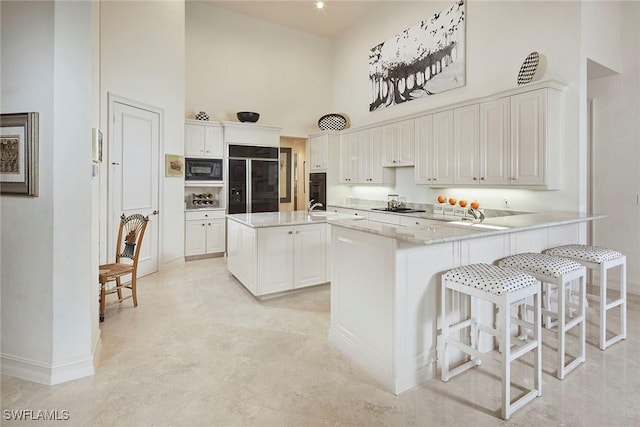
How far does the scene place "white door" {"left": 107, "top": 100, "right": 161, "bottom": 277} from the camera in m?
4.12

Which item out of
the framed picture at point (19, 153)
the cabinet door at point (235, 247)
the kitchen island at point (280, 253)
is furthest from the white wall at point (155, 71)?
the framed picture at point (19, 153)

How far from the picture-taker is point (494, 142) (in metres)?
3.76

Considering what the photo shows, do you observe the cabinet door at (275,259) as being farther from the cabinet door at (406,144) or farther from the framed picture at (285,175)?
the framed picture at (285,175)

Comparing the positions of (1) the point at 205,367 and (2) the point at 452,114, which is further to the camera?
(2) the point at 452,114

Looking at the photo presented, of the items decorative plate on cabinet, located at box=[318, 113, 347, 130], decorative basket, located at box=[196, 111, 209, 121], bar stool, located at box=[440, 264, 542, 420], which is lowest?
bar stool, located at box=[440, 264, 542, 420]

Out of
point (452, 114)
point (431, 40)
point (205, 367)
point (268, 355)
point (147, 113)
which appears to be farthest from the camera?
point (431, 40)

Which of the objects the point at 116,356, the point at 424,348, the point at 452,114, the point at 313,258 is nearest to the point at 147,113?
the point at 313,258

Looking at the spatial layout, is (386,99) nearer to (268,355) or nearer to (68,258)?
(268,355)

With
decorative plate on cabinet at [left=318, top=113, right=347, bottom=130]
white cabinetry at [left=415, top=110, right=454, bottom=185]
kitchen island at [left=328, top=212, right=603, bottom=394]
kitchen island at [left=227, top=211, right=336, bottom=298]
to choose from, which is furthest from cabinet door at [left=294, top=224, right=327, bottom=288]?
decorative plate on cabinet at [left=318, top=113, right=347, bottom=130]

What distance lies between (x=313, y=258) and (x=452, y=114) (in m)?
2.53

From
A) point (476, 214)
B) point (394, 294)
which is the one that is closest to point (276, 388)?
point (394, 294)

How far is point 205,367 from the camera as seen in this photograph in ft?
7.50

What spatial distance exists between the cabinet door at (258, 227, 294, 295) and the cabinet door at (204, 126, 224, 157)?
9.62 ft

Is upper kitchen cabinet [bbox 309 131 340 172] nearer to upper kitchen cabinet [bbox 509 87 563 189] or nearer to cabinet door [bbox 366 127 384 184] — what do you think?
cabinet door [bbox 366 127 384 184]
